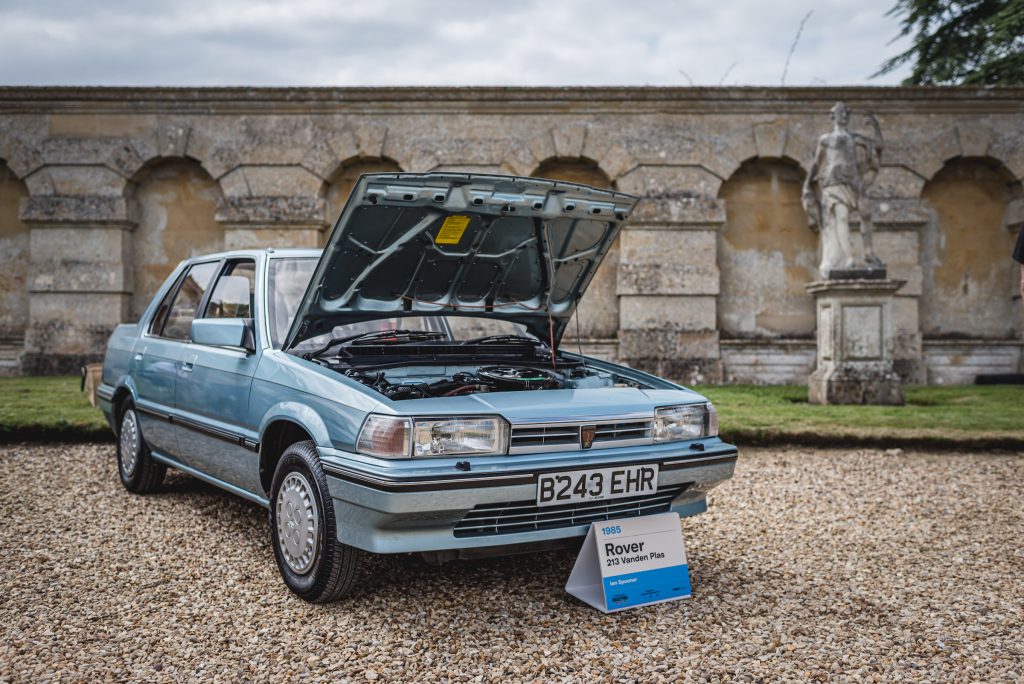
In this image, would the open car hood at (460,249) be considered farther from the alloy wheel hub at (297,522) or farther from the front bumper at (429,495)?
the front bumper at (429,495)

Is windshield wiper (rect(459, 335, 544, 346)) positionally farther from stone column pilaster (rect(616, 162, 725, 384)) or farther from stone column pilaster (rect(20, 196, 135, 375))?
stone column pilaster (rect(20, 196, 135, 375))

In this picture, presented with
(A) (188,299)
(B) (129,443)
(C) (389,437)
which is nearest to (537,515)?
(C) (389,437)

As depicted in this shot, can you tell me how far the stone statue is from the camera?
9898 millimetres

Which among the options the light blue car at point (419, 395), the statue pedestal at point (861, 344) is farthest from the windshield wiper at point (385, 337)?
the statue pedestal at point (861, 344)

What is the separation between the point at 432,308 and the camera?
14.0 feet

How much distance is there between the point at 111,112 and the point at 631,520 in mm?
12114

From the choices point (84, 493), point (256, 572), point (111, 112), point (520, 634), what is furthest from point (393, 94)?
point (520, 634)

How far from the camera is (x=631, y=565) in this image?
334cm

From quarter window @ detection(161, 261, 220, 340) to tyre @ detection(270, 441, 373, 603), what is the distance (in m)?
1.78

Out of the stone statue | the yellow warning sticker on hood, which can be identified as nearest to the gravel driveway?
the yellow warning sticker on hood

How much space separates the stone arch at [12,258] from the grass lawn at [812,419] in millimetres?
3085

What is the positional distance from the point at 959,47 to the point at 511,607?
1738 cm

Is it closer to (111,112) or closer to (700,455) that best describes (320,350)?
(700,455)

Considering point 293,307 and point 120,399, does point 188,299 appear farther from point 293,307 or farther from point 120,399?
point 293,307
